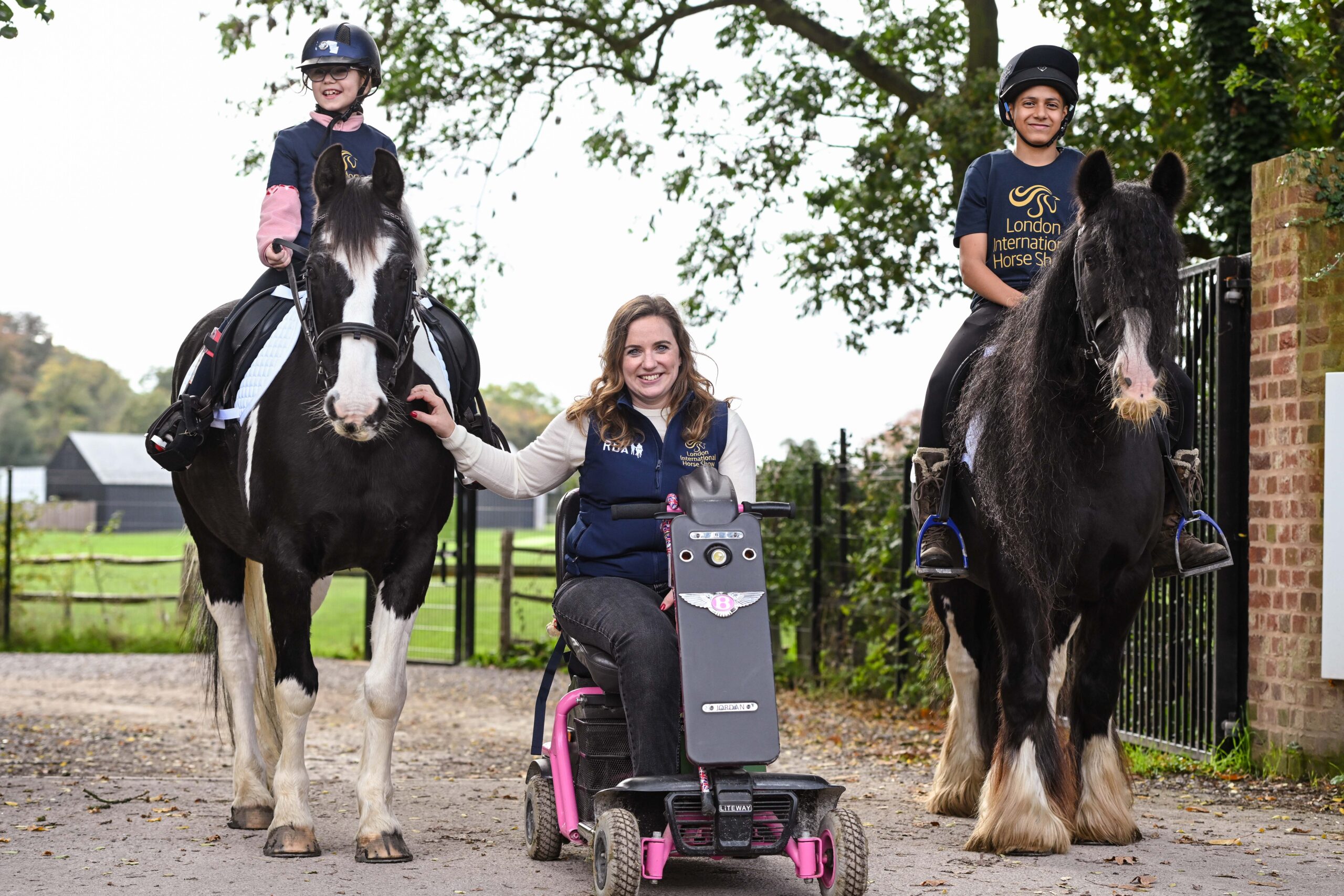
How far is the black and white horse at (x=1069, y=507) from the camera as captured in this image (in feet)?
14.1

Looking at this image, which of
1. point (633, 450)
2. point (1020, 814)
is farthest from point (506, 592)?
point (633, 450)

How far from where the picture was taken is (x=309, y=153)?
5.08 meters

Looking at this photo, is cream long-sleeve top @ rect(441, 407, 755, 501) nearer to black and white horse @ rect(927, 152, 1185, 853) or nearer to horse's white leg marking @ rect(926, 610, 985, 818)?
black and white horse @ rect(927, 152, 1185, 853)

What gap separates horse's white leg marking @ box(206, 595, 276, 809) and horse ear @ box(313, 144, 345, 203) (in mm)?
1942

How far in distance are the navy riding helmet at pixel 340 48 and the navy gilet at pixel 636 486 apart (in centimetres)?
190

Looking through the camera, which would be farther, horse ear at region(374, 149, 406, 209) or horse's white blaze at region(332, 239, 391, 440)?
horse ear at region(374, 149, 406, 209)

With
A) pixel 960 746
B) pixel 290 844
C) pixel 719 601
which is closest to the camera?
pixel 719 601

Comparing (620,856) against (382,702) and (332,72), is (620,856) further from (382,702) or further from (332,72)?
(332,72)

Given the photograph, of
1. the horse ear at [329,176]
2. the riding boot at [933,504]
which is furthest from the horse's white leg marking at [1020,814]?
the horse ear at [329,176]

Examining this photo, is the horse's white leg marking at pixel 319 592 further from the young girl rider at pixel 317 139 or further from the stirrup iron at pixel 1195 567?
the stirrup iron at pixel 1195 567

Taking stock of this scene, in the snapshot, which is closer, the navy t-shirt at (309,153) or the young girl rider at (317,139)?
the young girl rider at (317,139)

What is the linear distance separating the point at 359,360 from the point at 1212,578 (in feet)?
16.2

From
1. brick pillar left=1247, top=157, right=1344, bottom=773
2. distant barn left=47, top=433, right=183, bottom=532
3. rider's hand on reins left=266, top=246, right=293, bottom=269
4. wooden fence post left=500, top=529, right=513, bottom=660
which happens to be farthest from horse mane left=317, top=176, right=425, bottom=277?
distant barn left=47, top=433, right=183, bottom=532

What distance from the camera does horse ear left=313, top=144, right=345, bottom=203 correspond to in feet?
14.8
